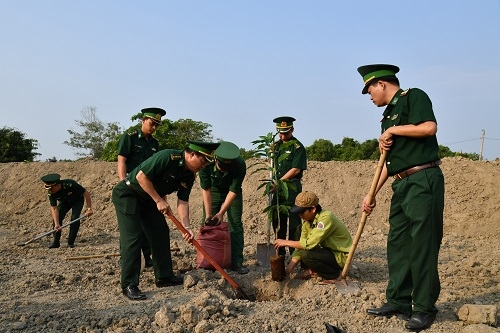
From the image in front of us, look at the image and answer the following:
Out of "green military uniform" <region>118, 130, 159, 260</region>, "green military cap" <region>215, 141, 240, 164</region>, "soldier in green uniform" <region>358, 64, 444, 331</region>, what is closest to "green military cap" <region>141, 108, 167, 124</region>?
"green military uniform" <region>118, 130, 159, 260</region>

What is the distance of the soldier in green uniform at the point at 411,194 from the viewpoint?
3.50 metres

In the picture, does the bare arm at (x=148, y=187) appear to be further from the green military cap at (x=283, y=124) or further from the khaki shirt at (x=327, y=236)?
the green military cap at (x=283, y=124)

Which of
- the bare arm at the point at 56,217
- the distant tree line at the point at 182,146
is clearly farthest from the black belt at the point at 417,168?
the distant tree line at the point at 182,146

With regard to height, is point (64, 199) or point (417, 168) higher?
point (417, 168)

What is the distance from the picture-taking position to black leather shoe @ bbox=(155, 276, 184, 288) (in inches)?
198

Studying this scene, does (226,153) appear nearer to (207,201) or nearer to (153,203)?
(207,201)

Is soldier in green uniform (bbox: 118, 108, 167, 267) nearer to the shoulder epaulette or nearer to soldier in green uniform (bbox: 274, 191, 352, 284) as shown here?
the shoulder epaulette

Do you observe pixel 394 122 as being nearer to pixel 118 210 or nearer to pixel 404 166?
pixel 404 166

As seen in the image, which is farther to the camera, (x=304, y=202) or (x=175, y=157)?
(x=304, y=202)

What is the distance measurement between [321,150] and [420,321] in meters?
15.5

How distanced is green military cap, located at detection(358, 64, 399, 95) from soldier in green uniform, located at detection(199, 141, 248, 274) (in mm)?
1773

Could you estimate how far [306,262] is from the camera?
4941mm

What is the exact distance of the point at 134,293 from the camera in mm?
4555

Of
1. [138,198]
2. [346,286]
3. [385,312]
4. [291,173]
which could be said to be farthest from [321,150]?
[385,312]
